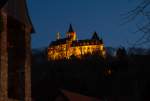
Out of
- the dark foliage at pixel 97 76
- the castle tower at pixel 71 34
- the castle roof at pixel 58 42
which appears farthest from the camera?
the castle tower at pixel 71 34

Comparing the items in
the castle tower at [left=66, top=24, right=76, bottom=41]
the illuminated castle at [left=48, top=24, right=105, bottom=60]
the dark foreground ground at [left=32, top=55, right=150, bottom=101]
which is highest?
the castle tower at [left=66, top=24, right=76, bottom=41]

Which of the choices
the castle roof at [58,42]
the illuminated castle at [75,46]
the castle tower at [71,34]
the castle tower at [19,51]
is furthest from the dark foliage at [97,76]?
the castle tower at [71,34]

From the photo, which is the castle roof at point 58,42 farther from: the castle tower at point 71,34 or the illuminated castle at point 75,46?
the castle tower at point 71,34

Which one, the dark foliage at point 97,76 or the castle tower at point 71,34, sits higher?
the castle tower at point 71,34

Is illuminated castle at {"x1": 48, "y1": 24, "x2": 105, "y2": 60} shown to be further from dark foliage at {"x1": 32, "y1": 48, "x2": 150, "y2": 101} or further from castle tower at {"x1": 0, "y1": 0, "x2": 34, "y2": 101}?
castle tower at {"x1": 0, "y1": 0, "x2": 34, "y2": 101}

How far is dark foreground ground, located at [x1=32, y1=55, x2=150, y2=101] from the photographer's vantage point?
209 feet

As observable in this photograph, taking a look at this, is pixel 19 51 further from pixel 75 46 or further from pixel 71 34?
pixel 71 34

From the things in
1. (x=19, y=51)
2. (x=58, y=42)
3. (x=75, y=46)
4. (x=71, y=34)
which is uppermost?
(x=71, y=34)

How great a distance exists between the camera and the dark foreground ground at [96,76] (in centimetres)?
6356

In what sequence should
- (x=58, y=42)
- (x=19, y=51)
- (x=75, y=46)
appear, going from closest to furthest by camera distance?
(x=19, y=51) < (x=75, y=46) < (x=58, y=42)

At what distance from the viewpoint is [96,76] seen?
7412 cm

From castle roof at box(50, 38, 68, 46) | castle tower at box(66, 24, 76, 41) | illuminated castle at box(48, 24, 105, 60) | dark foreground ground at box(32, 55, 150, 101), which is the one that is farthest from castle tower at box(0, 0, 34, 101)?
castle tower at box(66, 24, 76, 41)

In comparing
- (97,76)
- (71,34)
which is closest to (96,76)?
(97,76)

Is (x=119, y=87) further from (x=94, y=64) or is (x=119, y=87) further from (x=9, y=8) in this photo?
(x=9, y=8)
